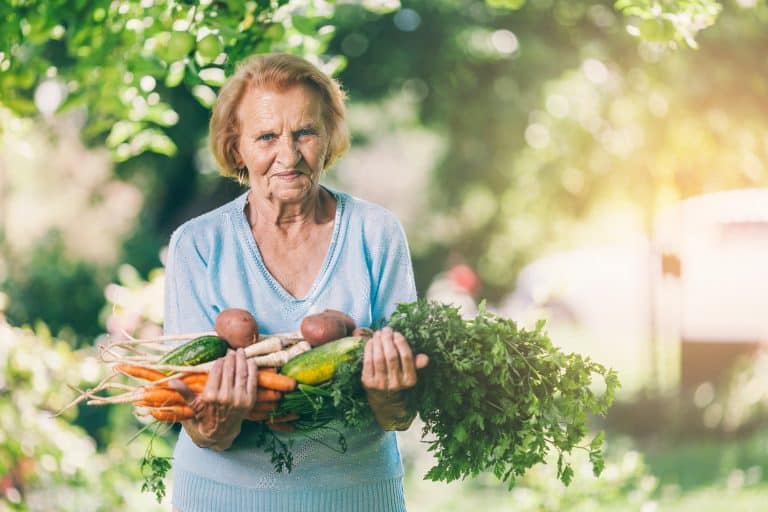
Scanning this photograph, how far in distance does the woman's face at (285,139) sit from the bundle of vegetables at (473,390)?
1.54 feet

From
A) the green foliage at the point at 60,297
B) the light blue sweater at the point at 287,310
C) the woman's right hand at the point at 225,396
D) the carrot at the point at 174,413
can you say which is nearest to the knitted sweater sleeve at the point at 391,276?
the light blue sweater at the point at 287,310

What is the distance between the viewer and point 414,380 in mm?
2391

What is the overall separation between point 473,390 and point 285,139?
80 centimetres

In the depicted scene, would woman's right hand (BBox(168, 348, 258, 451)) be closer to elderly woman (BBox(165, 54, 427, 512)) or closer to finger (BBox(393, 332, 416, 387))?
elderly woman (BBox(165, 54, 427, 512))

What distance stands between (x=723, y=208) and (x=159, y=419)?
12.2 m

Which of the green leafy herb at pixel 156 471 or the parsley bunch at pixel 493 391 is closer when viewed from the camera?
the parsley bunch at pixel 493 391

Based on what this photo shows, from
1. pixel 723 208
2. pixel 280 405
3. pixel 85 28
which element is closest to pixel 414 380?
pixel 280 405

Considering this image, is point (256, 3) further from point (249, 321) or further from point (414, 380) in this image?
point (414, 380)

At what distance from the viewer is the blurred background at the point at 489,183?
4.25 meters

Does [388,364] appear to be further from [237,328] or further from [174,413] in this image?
[174,413]

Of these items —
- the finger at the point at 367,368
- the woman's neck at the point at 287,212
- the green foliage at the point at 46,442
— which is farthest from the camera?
the green foliage at the point at 46,442

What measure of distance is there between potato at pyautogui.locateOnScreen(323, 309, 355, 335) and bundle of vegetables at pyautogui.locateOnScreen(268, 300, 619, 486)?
0.12 meters

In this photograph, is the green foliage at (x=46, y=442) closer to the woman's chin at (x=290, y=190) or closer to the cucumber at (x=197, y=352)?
the cucumber at (x=197, y=352)

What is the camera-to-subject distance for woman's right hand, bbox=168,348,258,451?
2396mm
